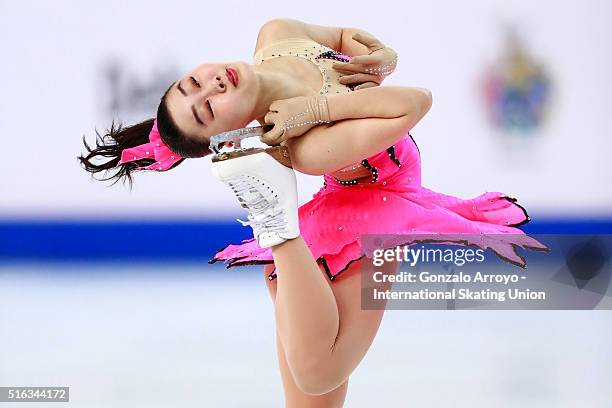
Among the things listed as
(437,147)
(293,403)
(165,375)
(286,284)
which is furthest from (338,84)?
(437,147)

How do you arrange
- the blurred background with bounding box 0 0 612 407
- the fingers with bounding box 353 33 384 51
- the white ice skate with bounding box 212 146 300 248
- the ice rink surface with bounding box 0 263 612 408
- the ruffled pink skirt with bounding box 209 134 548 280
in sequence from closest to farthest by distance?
the white ice skate with bounding box 212 146 300 248
the ruffled pink skirt with bounding box 209 134 548 280
the fingers with bounding box 353 33 384 51
the ice rink surface with bounding box 0 263 612 408
the blurred background with bounding box 0 0 612 407

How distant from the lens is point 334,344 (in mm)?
2043

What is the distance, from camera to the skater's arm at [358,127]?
191cm

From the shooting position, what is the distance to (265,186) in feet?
6.34

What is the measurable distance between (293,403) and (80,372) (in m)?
1.15

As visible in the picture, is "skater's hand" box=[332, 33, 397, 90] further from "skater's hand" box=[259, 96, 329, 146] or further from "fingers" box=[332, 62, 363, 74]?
"skater's hand" box=[259, 96, 329, 146]

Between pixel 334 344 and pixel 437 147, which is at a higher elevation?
pixel 437 147

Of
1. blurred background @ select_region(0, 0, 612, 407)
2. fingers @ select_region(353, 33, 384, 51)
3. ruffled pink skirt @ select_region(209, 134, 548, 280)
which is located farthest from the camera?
blurred background @ select_region(0, 0, 612, 407)

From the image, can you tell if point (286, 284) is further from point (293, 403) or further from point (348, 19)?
point (348, 19)

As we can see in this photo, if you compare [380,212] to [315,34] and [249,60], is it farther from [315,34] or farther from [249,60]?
[249,60]

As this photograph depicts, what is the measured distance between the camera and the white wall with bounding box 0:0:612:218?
448cm

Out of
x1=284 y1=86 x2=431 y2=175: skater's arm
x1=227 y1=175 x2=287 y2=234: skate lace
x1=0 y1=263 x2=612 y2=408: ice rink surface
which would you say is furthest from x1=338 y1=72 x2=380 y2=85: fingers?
x1=0 y1=263 x2=612 y2=408: ice rink surface

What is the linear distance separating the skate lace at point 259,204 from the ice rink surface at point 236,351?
98 centimetres

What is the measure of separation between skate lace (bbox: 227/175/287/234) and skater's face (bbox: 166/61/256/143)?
0.58 ft
